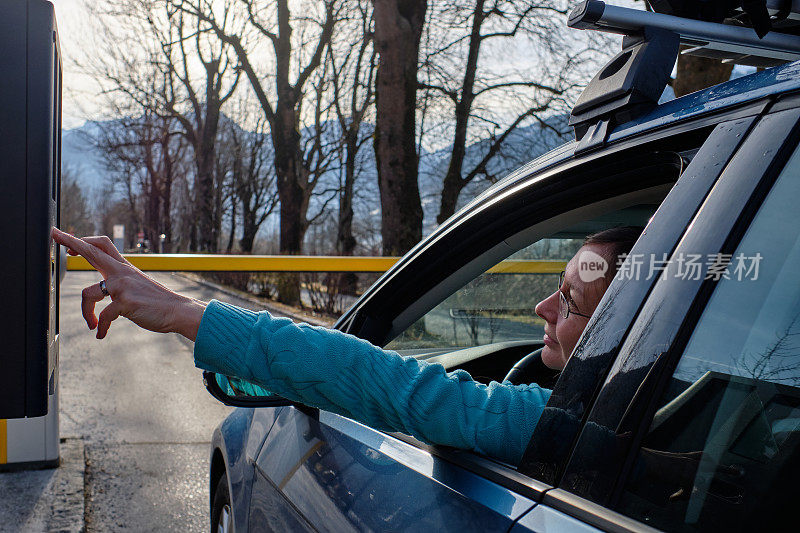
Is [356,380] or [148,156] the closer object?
[356,380]

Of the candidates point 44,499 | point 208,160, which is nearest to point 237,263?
point 44,499

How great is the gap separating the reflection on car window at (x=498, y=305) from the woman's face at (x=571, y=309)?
0.29m

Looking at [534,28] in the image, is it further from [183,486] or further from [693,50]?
[693,50]

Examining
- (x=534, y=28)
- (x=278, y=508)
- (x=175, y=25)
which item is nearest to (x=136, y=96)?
(x=175, y=25)

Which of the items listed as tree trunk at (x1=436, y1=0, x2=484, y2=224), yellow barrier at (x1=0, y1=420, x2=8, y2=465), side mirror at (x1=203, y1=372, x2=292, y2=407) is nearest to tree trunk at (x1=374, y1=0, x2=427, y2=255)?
tree trunk at (x1=436, y1=0, x2=484, y2=224)

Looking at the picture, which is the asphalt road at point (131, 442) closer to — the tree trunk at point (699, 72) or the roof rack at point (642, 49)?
the roof rack at point (642, 49)

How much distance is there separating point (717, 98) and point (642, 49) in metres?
0.18

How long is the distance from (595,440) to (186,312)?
2.45 feet

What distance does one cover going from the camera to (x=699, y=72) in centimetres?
870

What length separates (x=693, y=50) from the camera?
1421 mm

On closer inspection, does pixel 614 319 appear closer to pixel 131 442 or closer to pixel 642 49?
pixel 642 49

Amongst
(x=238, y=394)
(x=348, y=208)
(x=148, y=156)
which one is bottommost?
(x=238, y=394)

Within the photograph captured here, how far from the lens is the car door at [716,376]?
98 cm

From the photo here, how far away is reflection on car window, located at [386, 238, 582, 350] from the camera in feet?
6.81
